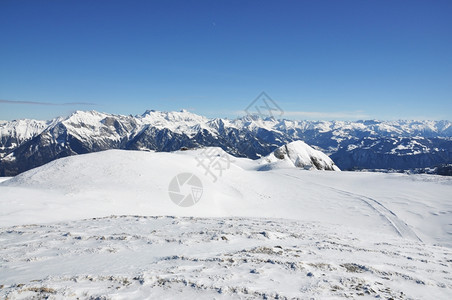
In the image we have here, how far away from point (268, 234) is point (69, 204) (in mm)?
16693

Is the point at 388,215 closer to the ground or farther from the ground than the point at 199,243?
closer to the ground

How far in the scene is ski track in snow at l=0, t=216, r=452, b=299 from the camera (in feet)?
22.9

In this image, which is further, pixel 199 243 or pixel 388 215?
pixel 388 215

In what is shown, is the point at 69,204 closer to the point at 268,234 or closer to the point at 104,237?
the point at 104,237

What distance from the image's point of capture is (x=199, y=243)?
11.9 m

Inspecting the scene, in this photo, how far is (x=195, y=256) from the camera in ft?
32.7
